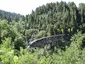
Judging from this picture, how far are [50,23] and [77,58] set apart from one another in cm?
5111

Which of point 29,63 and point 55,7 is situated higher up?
point 55,7

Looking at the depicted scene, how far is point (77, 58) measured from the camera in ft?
99.9

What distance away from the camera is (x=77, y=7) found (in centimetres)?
8944

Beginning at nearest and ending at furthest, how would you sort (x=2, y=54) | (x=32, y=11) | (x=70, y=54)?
(x=70, y=54)
(x=2, y=54)
(x=32, y=11)

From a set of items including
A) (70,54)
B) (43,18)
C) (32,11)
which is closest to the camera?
(70,54)

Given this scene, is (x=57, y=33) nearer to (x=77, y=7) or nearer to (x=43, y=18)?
(x=43, y=18)

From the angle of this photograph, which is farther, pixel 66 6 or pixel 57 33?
pixel 66 6

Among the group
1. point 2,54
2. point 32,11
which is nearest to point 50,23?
point 32,11

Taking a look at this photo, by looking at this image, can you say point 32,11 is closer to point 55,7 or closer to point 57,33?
point 55,7

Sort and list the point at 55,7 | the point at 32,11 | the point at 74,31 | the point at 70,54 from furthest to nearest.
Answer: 1. the point at 32,11
2. the point at 55,7
3. the point at 74,31
4. the point at 70,54

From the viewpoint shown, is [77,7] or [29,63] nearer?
[29,63]

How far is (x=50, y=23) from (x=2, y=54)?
47686mm

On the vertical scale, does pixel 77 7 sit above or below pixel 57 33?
above

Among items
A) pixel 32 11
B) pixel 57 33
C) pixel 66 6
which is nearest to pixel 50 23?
pixel 57 33
